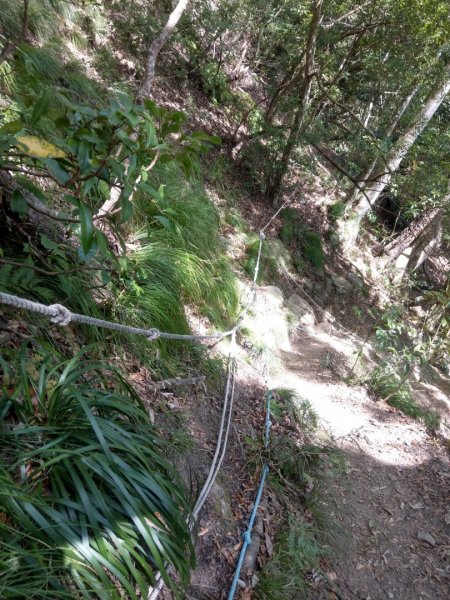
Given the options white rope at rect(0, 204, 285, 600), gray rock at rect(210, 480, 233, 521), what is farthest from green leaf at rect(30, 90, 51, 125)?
gray rock at rect(210, 480, 233, 521)

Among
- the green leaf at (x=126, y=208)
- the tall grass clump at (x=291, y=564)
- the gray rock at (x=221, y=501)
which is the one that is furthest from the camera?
the gray rock at (x=221, y=501)

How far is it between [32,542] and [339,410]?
4653mm

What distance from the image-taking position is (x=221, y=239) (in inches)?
291

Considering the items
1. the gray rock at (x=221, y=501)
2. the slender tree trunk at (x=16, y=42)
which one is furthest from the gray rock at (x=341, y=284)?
the slender tree trunk at (x=16, y=42)

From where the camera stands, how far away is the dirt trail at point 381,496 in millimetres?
3305

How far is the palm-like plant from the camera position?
1.34 metres

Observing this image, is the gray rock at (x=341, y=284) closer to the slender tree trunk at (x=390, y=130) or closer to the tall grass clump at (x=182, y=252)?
the slender tree trunk at (x=390, y=130)

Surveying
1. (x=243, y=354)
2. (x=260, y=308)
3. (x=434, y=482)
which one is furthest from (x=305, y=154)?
(x=434, y=482)

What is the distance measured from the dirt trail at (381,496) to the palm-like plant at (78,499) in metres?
2.00

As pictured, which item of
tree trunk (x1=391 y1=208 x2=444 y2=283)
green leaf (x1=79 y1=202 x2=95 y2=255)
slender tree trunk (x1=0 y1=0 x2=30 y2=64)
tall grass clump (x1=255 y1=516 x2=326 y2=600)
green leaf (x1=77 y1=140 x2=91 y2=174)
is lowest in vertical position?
tall grass clump (x1=255 y1=516 x2=326 y2=600)

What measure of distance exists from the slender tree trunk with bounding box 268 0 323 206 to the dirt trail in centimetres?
468

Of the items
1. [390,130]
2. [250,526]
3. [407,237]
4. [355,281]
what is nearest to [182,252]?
[250,526]

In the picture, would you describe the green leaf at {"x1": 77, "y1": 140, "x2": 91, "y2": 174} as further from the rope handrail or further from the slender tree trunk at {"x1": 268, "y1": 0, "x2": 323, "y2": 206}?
the slender tree trunk at {"x1": 268, "y1": 0, "x2": 323, "y2": 206}

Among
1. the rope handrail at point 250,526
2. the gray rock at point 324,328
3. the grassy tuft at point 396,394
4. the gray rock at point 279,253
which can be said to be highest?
the gray rock at point 279,253
